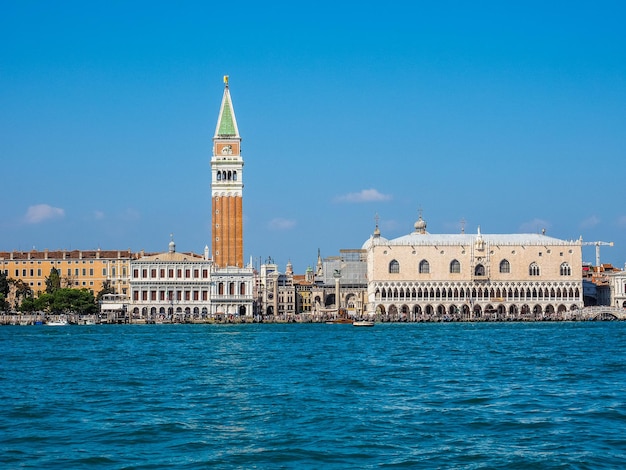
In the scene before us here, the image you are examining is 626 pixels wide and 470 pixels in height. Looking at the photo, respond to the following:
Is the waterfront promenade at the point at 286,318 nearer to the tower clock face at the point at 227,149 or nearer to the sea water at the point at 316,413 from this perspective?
the tower clock face at the point at 227,149

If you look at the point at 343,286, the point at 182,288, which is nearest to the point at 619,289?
the point at 343,286

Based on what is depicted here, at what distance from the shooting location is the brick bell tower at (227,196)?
3834 inches

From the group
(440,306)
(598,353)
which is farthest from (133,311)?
(598,353)

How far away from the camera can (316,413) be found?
20.2m

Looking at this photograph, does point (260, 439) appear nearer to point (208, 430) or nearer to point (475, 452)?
point (208, 430)

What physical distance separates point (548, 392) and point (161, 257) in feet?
245

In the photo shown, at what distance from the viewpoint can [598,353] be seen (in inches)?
1485

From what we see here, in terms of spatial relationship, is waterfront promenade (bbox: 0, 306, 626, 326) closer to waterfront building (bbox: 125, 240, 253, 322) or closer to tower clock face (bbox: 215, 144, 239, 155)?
waterfront building (bbox: 125, 240, 253, 322)

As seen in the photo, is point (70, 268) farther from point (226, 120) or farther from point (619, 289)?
point (619, 289)

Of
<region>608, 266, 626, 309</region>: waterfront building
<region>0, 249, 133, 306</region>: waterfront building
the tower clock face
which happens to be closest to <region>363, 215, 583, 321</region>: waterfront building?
<region>608, 266, 626, 309</region>: waterfront building

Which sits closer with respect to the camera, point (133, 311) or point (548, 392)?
point (548, 392)

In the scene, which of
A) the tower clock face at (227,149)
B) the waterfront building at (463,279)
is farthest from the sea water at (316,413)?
the tower clock face at (227,149)

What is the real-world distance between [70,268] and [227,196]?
2060 centimetres

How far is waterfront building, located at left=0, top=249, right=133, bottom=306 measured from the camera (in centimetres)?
10519
